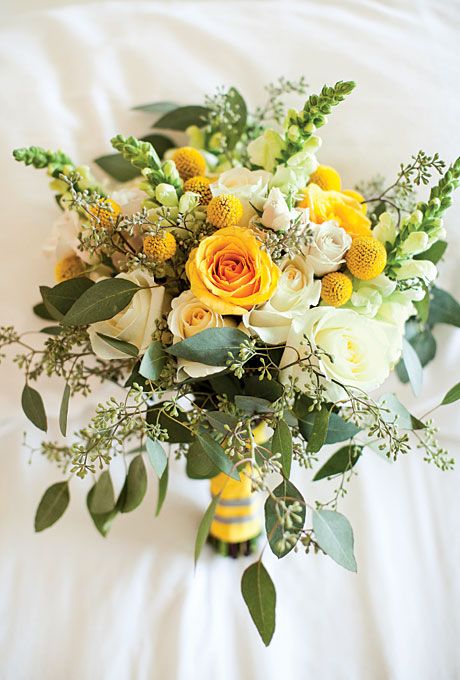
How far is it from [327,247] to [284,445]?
20cm

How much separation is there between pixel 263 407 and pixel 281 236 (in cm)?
17

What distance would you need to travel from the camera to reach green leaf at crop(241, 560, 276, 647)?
531 millimetres

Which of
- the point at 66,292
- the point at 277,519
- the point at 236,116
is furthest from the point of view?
the point at 236,116

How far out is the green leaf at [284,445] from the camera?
21.5 inches

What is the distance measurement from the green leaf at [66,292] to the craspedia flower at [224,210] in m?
0.16

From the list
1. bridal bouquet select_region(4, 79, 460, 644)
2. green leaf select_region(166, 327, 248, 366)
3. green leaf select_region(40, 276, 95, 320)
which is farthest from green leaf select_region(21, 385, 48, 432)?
green leaf select_region(166, 327, 248, 366)

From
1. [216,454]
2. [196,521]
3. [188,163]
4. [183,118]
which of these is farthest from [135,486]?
[183,118]

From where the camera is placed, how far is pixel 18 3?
0.91 metres

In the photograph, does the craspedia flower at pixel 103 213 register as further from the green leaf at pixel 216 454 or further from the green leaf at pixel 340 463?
the green leaf at pixel 340 463

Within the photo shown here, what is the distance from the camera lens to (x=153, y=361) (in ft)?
1.85

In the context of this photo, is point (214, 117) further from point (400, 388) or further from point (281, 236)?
point (400, 388)

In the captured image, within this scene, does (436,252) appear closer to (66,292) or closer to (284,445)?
(284,445)

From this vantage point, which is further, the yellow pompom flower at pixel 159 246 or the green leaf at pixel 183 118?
the green leaf at pixel 183 118

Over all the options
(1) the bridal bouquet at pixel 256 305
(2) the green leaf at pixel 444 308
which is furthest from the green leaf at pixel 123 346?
(2) the green leaf at pixel 444 308
